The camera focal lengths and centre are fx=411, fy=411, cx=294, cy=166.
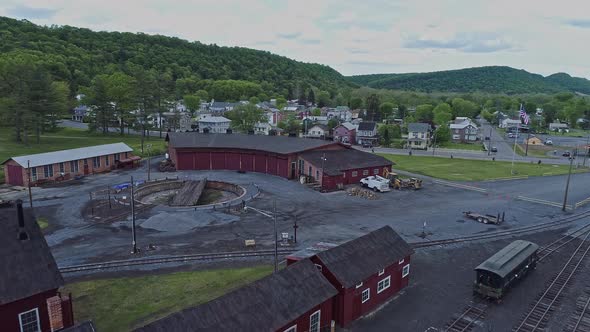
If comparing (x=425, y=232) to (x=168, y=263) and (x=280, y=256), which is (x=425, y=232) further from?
(x=168, y=263)

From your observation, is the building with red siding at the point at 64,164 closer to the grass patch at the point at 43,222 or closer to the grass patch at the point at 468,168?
the grass patch at the point at 43,222

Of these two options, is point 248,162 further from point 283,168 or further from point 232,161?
point 283,168

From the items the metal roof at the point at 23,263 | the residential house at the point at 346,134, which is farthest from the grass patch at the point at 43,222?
the residential house at the point at 346,134

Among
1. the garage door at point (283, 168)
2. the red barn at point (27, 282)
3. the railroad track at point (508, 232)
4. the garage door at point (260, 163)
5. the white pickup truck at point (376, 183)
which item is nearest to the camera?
the red barn at point (27, 282)

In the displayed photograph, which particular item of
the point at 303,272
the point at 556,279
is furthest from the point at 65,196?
the point at 556,279

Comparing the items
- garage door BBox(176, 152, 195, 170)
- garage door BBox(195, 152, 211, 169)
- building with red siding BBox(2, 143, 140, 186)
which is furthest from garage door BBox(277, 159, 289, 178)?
building with red siding BBox(2, 143, 140, 186)

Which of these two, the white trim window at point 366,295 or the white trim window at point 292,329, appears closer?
the white trim window at point 292,329
